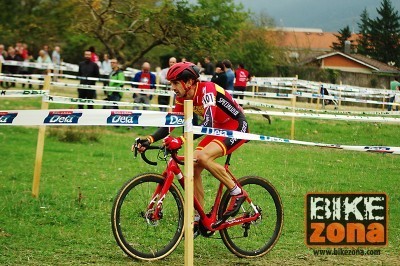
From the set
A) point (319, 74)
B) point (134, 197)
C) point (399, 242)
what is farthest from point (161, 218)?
point (319, 74)

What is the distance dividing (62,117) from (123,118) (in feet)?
2.31

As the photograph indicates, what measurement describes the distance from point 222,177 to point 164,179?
0.60 m

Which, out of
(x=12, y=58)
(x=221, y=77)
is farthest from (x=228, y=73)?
(x=12, y=58)

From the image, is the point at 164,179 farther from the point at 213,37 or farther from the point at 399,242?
the point at 213,37

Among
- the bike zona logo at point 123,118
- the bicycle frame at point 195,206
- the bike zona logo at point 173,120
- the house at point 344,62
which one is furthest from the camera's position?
the house at point 344,62

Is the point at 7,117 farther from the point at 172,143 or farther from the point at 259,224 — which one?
the point at 259,224

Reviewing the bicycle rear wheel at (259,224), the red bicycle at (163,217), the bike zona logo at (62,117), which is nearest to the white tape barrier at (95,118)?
the bike zona logo at (62,117)

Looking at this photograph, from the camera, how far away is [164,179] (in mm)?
7793

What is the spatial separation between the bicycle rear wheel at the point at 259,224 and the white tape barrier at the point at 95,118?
1.20 metres

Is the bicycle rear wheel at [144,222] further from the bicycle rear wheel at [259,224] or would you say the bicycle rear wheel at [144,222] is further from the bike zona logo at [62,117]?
the bike zona logo at [62,117]

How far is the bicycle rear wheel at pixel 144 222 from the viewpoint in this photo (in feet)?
25.2

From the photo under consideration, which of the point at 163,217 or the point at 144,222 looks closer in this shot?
the point at 163,217

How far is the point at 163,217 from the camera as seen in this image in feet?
25.4

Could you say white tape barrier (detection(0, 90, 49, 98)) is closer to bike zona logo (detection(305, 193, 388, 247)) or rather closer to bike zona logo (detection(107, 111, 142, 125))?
bike zona logo (detection(107, 111, 142, 125))
